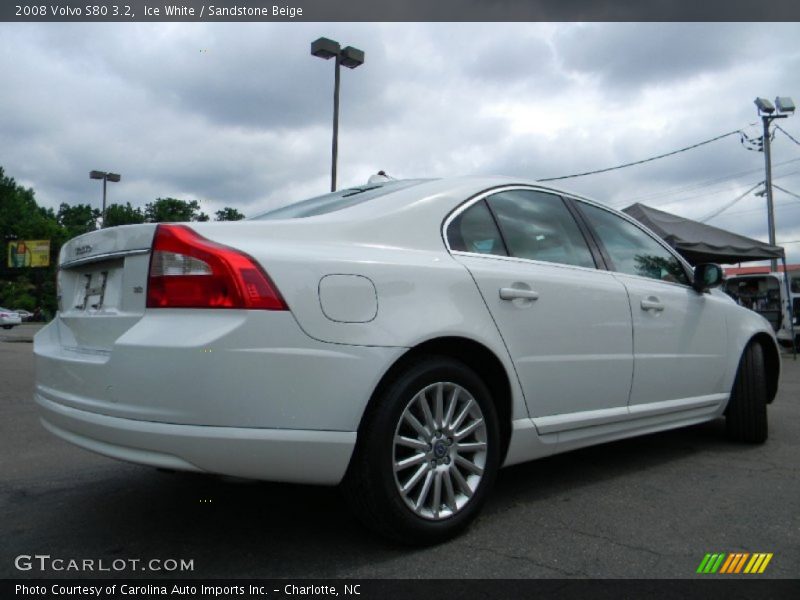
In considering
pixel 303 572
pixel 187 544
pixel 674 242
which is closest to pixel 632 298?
pixel 303 572

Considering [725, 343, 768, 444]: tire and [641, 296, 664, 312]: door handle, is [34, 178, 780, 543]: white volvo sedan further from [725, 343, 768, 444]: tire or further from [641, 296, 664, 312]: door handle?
[725, 343, 768, 444]: tire

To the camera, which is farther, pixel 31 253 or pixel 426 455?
pixel 31 253

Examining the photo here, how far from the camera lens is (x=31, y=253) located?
5444cm

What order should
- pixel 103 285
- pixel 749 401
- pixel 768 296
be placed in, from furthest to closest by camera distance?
1. pixel 768 296
2. pixel 749 401
3. pixel 103 285

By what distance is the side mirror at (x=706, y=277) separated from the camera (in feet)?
12.7

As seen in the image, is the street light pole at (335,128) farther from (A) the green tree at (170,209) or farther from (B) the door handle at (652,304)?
(A) the green tree at (170,209)

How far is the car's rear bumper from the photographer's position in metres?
2.08

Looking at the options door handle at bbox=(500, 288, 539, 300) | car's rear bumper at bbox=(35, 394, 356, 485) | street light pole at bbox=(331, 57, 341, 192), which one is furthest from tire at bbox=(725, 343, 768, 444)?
street light pole at bbox=(331, 57, 341, 192)

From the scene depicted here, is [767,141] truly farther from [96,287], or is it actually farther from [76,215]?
[76,215]

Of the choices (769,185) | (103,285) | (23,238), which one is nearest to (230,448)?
(103,285)

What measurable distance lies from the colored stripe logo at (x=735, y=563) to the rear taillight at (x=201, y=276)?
5.61 feet

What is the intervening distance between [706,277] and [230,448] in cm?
302

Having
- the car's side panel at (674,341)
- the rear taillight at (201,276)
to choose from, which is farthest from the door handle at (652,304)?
the rear taillight at (201,276)

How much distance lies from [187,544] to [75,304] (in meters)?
1.04
